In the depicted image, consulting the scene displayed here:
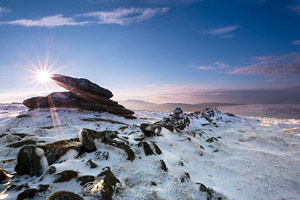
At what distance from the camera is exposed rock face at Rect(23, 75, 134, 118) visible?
54.3 ft

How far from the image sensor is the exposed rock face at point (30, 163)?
156 inches

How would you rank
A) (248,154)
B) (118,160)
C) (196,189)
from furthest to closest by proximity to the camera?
1. (248,154)
2. (118,160)
3. (196,189)

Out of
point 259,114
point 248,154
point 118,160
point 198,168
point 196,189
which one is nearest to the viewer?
point 196,189

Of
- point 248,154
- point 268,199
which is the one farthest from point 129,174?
point 248,154

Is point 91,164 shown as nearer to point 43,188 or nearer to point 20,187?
point 43,188

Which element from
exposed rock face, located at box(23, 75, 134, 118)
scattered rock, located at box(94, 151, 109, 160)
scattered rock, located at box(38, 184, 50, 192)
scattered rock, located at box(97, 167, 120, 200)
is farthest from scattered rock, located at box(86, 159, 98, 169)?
exposed rock face, located at box(23, 75, 134, 118)

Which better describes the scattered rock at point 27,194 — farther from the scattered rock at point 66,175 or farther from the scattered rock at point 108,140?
the scattered rock at point 108,140

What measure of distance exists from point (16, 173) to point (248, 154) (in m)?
10.7

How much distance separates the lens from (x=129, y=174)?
4324mm

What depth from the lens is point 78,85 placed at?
19.4 m

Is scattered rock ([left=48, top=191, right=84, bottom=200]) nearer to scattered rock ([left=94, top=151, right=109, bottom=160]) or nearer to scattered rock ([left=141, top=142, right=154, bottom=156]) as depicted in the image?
scattered rock ([left=94, top=151, right=109, bottom=160])

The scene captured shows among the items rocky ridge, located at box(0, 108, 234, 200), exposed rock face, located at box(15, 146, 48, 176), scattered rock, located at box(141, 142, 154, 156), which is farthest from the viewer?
scattered rock, located at box(141, 142, 154, 156)

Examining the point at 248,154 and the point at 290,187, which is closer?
the point at 290,187

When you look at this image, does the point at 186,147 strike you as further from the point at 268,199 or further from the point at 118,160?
the point at 118,160
